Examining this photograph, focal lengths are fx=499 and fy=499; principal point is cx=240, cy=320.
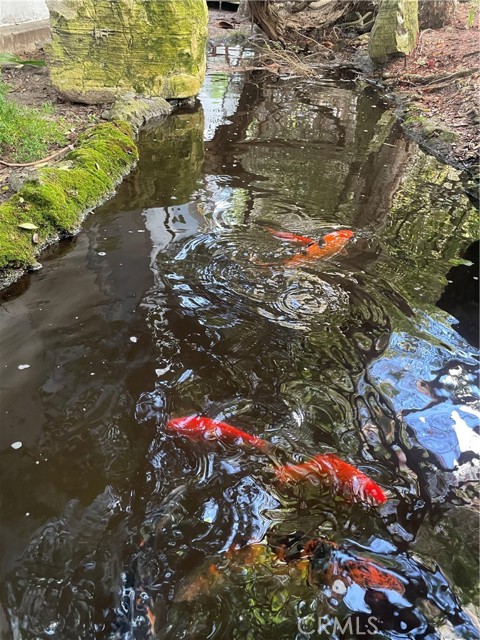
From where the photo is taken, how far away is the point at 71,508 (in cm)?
266

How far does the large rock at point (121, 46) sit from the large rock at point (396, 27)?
19.5 ft

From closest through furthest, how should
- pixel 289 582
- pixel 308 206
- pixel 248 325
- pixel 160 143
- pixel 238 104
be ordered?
pixel 289 582 < pixel 248 325 < pixel 308 206 < pixel 160 143 < pixel 238 104

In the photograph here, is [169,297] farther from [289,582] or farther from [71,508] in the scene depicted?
[289,582]

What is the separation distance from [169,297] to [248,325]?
782 millimetres

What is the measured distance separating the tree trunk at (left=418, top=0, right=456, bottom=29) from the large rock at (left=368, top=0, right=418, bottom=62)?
7.63ft

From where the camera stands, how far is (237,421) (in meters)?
3.19

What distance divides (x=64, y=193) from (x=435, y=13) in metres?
14.9

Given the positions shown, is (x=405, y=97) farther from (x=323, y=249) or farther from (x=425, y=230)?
(x=323, y=249)

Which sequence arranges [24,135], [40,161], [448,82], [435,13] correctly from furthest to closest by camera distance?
[435,13] < [448,82] < [24,135] < [40,161]

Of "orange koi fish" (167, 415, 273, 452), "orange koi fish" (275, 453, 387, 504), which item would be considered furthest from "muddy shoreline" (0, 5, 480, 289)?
"orange koi fish" (275, 453, 387, 504)

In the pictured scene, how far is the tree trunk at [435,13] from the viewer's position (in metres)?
15.1

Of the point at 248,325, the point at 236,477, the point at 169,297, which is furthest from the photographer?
the point at 169,297

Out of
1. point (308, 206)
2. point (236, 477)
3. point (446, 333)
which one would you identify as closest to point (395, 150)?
point (308, 206)

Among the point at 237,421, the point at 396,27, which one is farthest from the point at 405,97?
the point at 237,421
